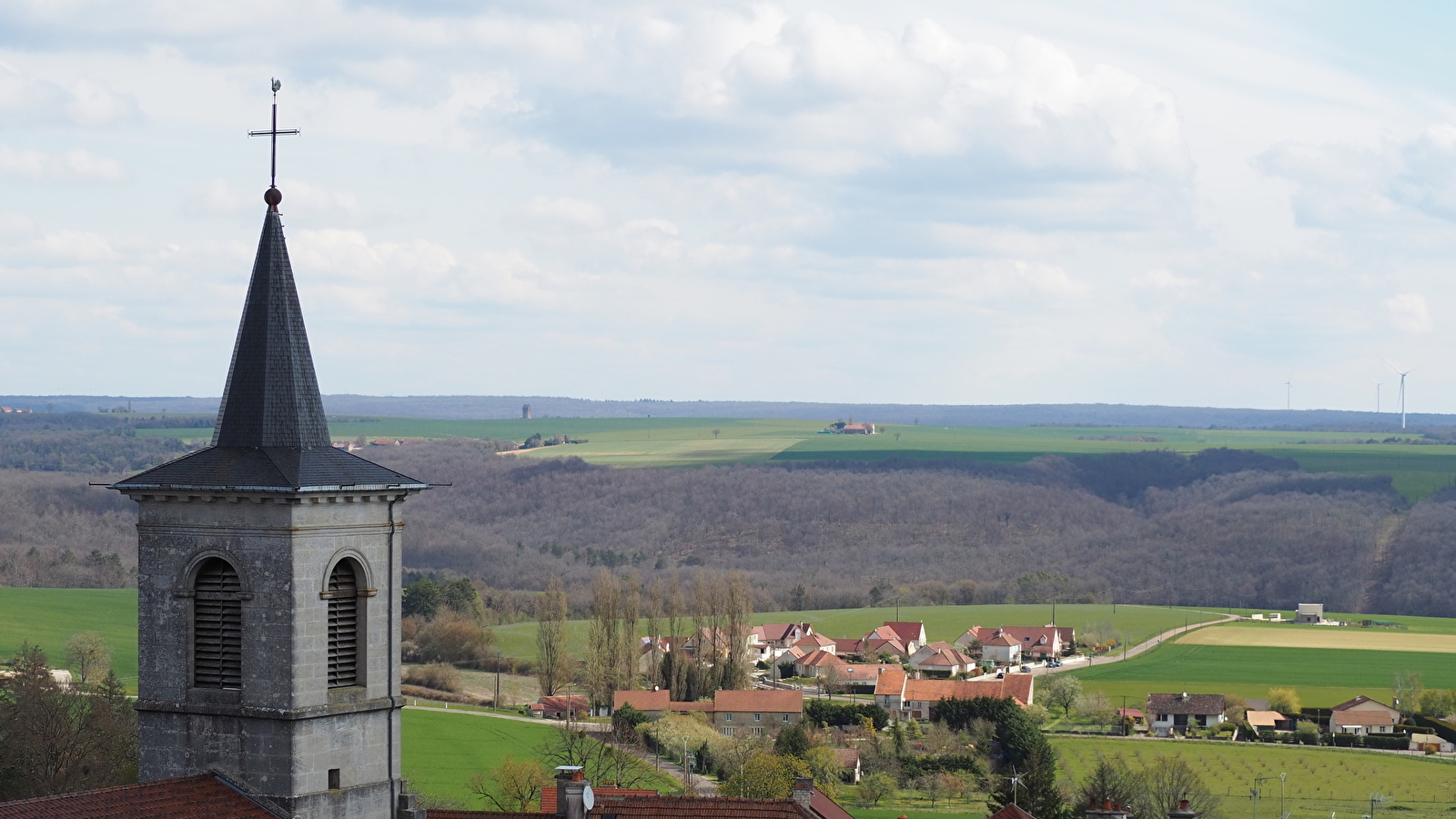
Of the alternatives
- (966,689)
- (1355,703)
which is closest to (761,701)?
(966,689)

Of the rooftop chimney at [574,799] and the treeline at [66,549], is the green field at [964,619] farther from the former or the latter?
the rooftop chimney at [574,799]

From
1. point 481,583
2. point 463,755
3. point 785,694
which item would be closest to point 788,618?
point 481,583

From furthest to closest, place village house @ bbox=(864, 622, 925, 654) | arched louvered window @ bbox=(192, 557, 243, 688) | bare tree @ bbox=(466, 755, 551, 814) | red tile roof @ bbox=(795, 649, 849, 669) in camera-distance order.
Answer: village house @ bbox=(864, 622, 925, 654)
red tile roof @ bbox=(795, 649, 849, 669)
bare tree @ bbox=(466, 755, 551, 814)
arched louvered window @ bbox=(192, 557, 243, 688)

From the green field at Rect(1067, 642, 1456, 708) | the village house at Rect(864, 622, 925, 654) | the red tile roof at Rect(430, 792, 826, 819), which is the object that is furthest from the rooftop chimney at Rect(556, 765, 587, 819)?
the village house at Rect(864, 622, 925, 654)

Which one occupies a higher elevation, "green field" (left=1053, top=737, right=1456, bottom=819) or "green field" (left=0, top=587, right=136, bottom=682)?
"green field" (left=0, top=587, right=136, bottom=682)

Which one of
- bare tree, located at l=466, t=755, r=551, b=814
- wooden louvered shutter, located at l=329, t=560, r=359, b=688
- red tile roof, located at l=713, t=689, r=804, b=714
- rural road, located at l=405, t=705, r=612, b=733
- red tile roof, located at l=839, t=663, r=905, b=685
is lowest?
red tile roof, located at l=839, t=663, r=905, b=685

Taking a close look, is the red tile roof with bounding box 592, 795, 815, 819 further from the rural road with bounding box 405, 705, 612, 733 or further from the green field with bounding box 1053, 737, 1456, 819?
the rural road with bounding box 405, 705, 612, 733

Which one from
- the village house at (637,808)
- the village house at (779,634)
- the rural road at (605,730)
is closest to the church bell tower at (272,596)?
the village house at (637,808)
